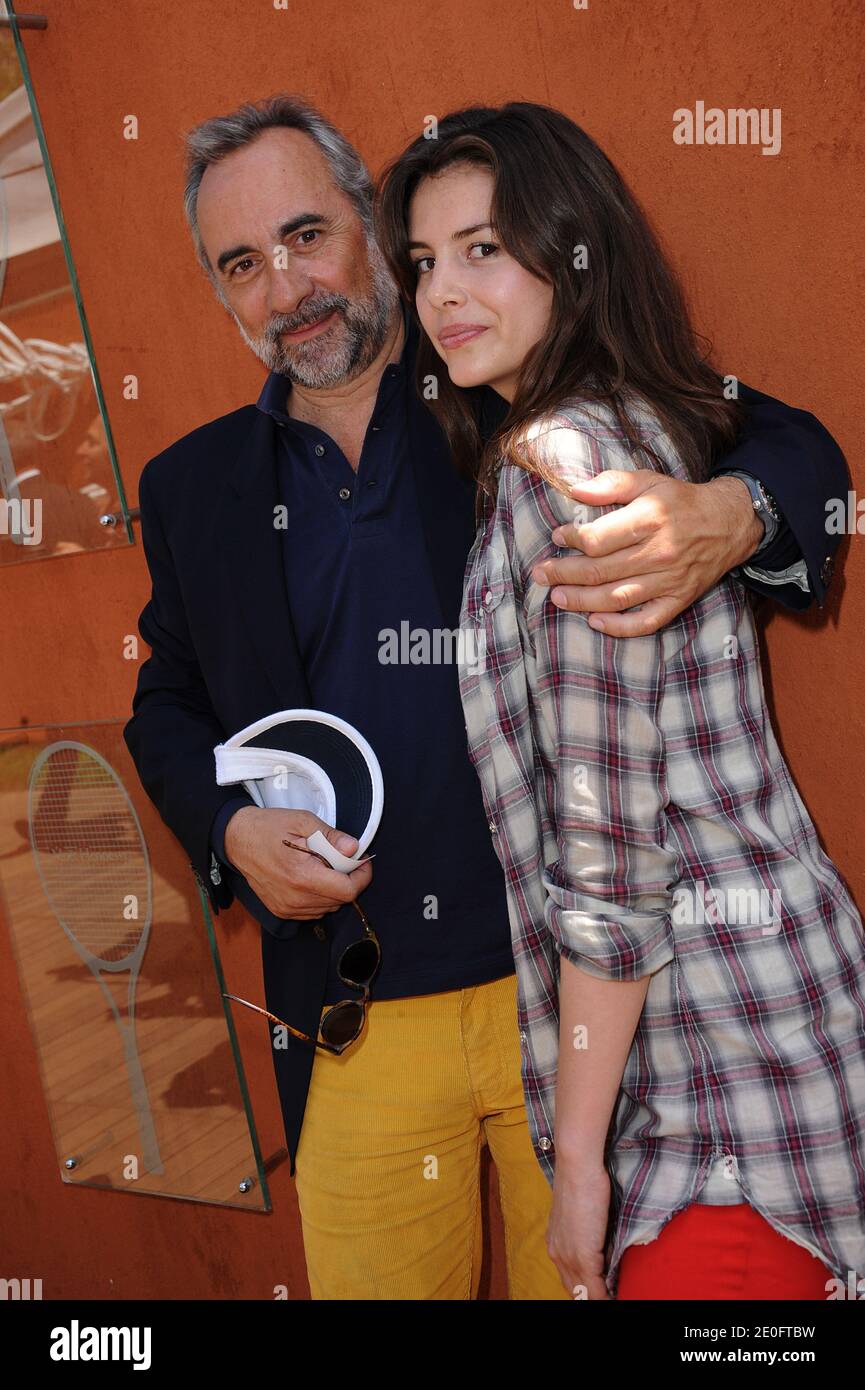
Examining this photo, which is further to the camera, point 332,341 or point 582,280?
point 332,341

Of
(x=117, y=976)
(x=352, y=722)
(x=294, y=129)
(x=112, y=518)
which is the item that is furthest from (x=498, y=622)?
(x=117, y=976)

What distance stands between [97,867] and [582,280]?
1682 mm

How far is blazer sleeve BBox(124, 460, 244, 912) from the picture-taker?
1923 millimetres

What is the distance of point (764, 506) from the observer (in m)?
1.42

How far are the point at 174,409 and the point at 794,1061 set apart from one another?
179 cm

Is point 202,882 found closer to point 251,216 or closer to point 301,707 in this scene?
point 301,707

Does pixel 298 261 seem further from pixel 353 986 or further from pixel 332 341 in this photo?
pixel 353 986

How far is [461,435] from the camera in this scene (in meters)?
1.75

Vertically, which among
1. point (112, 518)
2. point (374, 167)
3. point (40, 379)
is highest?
point (374, 167)

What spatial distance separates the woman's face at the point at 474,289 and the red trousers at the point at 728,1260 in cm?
100

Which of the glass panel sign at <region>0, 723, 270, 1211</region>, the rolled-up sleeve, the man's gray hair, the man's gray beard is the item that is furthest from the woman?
the glass panel sign at <region>0, 723, 270, 1211</region>

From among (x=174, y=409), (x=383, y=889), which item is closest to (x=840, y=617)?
(x=383, y=889)

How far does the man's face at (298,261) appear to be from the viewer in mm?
1932
